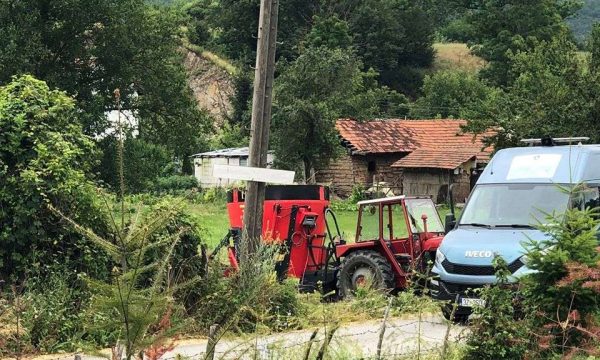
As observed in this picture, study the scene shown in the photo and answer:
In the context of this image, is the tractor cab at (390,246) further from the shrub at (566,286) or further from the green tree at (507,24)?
the green tree at (507,24)

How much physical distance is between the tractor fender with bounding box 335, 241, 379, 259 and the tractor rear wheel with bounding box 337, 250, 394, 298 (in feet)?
0.46

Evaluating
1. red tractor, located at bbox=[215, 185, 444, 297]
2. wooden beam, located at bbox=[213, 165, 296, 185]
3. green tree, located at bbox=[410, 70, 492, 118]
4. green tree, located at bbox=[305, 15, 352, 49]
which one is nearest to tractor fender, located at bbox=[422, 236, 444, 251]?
red tractor, located at bbox=[215, 185, 444, 297]

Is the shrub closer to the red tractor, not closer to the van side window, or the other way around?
the van side window

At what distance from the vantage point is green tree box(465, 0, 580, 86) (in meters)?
73.7

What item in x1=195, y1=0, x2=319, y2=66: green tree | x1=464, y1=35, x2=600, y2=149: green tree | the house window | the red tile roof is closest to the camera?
x1=464, y1=35, x2=600, y2=149: green tree

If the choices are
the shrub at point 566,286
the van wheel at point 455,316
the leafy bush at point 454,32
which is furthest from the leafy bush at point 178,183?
the leafy bush at point 454,32

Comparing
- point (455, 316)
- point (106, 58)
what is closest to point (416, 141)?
point (106, 58)

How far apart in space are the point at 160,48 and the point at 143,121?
3118mm

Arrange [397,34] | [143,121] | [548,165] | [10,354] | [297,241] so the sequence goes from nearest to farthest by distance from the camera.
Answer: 1. [10,354]
2. [548,165]
3. [297,241]
4. [143,121]
5. [397,34]

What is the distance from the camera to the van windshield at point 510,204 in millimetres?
12602

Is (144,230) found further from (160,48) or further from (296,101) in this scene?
(296,101)

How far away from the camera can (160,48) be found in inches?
1340

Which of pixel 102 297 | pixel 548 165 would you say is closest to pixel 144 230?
pixel 102 297

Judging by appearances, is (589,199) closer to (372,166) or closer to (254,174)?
(254,174)
